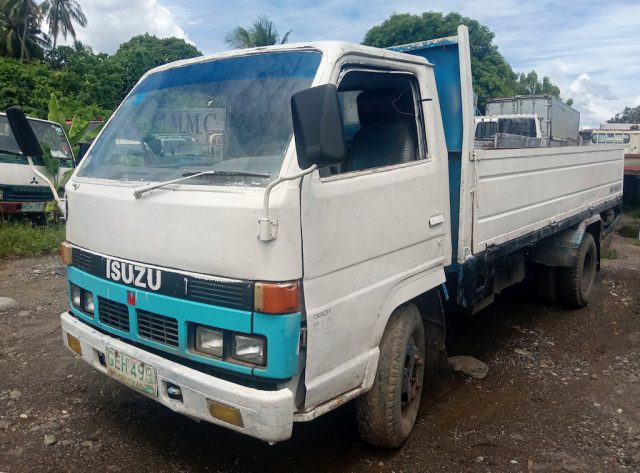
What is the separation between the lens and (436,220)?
3.34m

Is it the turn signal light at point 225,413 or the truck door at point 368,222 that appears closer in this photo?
the turn signal light at point 225,413

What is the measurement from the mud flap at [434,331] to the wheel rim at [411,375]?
289 millimetres

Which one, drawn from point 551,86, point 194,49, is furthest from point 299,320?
point 551,86

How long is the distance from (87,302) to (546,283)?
4.79m

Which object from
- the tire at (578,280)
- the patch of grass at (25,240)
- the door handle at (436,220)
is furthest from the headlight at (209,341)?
the patch of grass at (25,240)

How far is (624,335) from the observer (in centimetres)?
536

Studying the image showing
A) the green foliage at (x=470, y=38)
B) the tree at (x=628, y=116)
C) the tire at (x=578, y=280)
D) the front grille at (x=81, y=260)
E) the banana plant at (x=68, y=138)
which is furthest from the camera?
the tree at (x=628, y=116)

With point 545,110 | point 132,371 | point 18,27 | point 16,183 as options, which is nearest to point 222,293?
point 132,371

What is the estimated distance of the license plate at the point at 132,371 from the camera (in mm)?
2609

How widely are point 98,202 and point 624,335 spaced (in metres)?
4.84

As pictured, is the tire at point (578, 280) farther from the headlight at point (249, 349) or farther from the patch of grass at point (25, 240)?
the patch of grass at point (25, 240)

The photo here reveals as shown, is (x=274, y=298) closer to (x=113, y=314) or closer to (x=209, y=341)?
(x=209, y=341)

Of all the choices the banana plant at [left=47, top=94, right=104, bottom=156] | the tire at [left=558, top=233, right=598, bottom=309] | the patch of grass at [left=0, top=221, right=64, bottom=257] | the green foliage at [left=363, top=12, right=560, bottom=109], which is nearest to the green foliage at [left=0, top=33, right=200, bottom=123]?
the banana plant at [left=47, top=94, right=104, bottom=156]

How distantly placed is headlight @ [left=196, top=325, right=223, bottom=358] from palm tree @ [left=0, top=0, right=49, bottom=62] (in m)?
30.5
